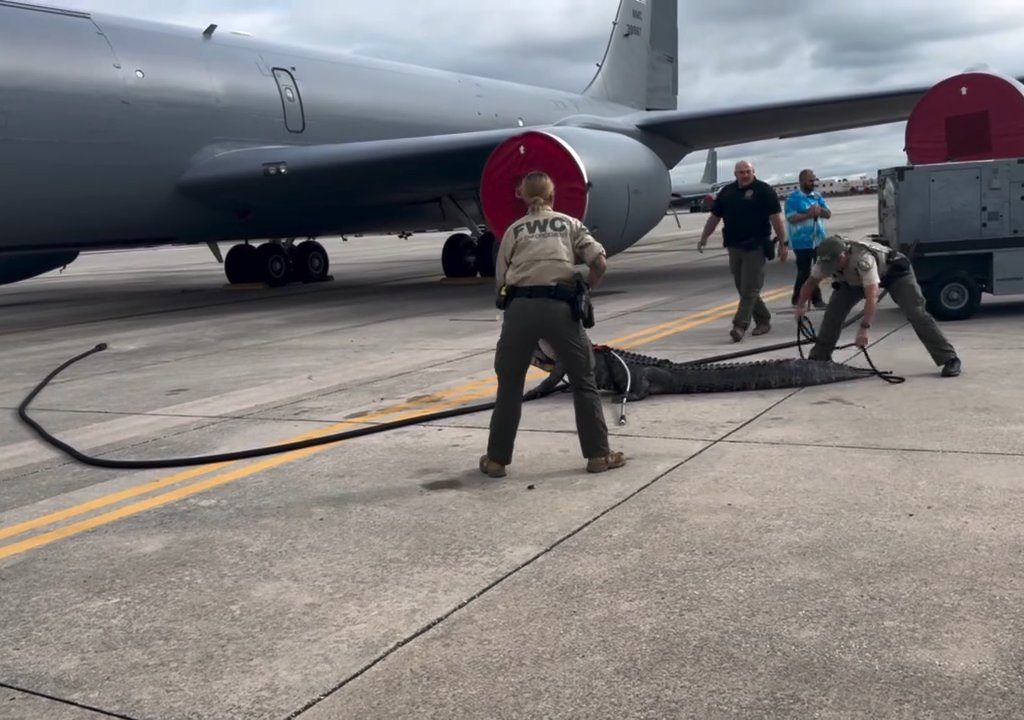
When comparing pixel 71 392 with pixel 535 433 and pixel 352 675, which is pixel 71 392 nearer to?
pixel 535 433

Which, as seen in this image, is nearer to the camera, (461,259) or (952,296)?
(952,296)

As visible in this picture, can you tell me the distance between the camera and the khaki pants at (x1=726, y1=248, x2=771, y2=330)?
8938mm

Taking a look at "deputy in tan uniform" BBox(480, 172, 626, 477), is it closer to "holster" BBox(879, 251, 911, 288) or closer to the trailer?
"holster" BBox(879, 251, 911, 288)

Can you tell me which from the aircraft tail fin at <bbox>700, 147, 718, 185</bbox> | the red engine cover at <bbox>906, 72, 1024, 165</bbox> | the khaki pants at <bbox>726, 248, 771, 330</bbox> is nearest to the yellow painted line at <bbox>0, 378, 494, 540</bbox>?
the khaki pants at <bbox>726, 248, 771, 330</bbox>

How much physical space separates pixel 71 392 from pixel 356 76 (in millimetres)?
9241

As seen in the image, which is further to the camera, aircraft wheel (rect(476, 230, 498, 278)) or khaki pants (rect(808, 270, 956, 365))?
aircraft wheel (rect(476, 230, 498, 278))

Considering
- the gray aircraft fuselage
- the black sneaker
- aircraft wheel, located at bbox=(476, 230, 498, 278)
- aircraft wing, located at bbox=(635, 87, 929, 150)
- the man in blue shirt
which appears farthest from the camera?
aircraft wheel, located at bbox=(476, 230, 498, 278)

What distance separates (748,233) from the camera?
9.21 meters

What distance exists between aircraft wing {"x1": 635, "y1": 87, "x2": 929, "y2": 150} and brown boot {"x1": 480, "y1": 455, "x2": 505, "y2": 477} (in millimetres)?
11216

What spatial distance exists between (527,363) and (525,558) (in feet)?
4.71

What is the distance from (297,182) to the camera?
45.4 feet

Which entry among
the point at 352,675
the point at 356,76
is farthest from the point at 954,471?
the point at 356,76

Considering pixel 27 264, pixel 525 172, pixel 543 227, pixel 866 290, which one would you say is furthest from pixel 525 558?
pixel 27 264

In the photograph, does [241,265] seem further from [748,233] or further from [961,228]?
[961,228]
